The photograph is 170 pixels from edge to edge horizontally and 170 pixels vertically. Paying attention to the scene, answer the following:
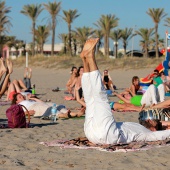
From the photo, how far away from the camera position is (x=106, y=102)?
647 centimetres

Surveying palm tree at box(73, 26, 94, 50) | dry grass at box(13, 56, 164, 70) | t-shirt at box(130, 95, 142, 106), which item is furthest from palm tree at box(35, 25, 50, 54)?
t-shirt at box(130, 95, 142, 106)

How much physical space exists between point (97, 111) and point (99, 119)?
0.10 m

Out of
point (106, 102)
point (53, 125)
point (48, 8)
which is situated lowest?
point (53, 125)

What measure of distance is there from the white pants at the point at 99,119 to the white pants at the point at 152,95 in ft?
16.9

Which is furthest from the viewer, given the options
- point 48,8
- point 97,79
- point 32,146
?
point 48,8

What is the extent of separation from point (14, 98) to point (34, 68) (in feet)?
112

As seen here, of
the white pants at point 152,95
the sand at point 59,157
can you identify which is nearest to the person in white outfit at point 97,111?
the sand at point 59,157

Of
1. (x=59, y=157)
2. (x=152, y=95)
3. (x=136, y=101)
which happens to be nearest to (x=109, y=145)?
(x=59, y=157)

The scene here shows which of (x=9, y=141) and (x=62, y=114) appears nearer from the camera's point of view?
(x=9, y=141)

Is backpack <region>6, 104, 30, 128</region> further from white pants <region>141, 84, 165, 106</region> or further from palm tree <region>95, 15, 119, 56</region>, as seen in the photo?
palm tree <region>95, 15, 119, 56</region>

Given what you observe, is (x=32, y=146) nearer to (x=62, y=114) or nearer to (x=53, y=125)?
(x=53, y=125)

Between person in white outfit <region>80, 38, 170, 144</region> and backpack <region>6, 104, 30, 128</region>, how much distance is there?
2.12 meters

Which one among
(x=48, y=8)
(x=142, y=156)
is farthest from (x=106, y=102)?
(x=48, y=8)

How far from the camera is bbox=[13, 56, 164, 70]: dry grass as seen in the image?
134ft
